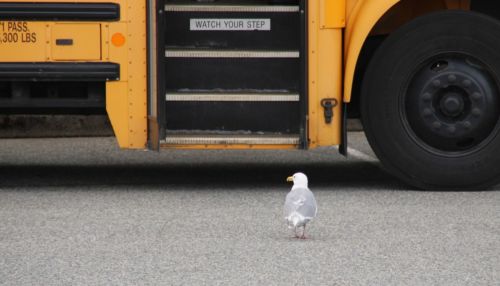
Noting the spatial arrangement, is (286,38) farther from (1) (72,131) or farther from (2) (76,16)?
(1) (72,131)

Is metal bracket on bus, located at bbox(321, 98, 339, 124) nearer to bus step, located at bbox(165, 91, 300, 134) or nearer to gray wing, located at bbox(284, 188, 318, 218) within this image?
bus step, located at bbox(165, 91, 300, 134)

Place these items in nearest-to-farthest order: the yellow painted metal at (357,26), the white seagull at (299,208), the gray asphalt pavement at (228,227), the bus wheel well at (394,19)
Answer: the gray asphalt pavement at (228,227) < the white seagull at (299,208) < the yellow painted metal at (357,26) < the bus wheel well at (394,19)

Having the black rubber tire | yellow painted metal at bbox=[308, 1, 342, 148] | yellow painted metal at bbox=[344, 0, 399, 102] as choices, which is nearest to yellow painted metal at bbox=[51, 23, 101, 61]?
yellow painted metal at bbox=[308, 1, 342, 148]

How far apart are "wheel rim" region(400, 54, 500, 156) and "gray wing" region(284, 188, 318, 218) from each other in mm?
1907

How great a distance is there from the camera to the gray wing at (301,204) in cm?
608

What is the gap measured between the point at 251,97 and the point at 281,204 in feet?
2.39

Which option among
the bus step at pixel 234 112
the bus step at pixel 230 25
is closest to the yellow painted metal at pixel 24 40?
the bus step at pixel 230 25

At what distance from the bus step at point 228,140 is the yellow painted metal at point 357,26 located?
1.35 ft

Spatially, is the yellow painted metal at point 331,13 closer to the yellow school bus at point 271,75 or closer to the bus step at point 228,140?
the yellow school bus at point 271,75

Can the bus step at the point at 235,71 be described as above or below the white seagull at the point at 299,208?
above

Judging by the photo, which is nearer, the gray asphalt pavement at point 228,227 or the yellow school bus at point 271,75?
the gray asphalt pavement at point 228,227

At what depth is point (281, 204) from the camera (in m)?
7.48

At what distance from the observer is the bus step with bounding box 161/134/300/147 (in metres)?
7.81

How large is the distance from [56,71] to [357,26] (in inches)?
67.9
